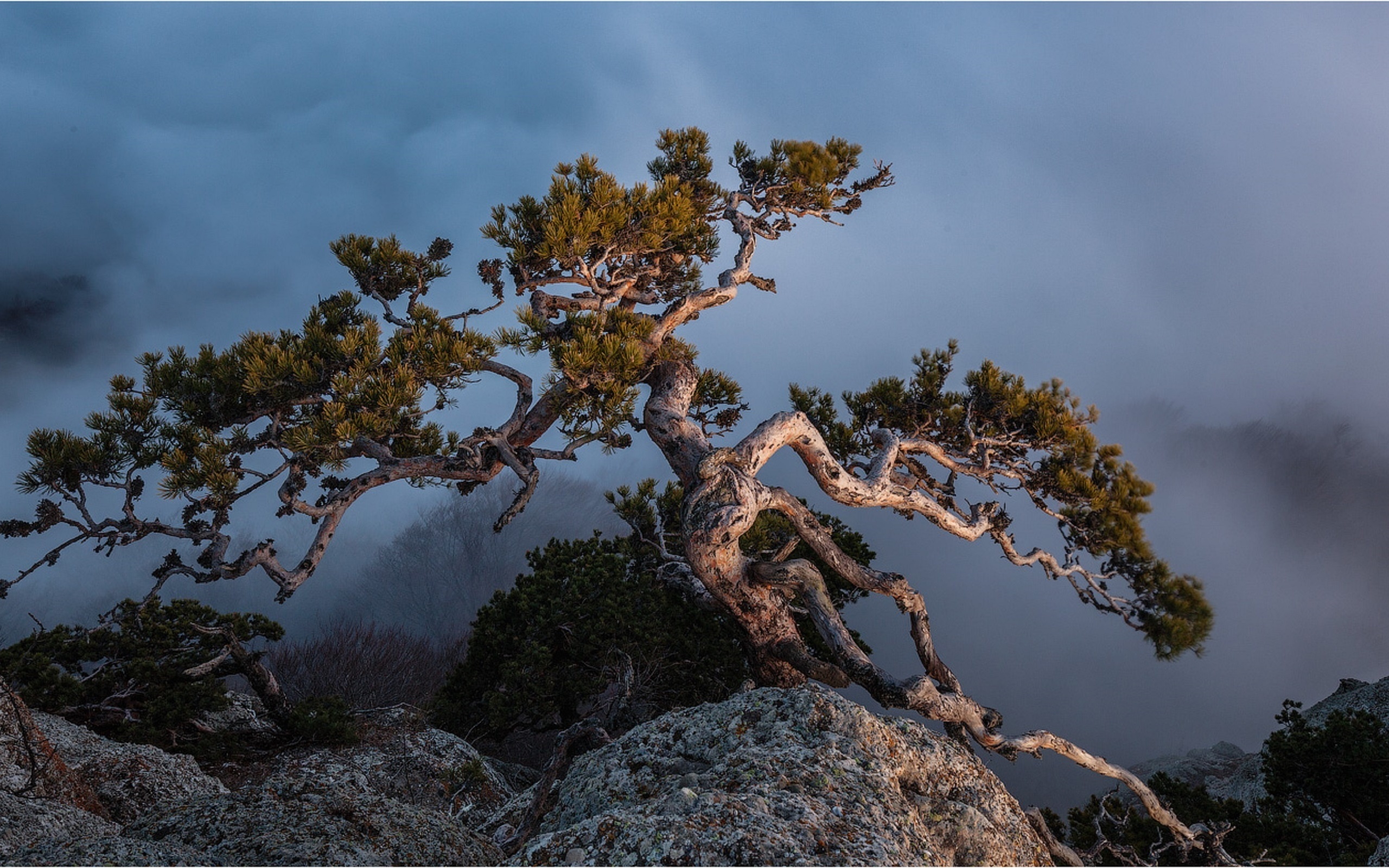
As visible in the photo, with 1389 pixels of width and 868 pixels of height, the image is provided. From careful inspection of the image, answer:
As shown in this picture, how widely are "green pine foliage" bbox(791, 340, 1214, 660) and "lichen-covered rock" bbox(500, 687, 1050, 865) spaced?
361 cm

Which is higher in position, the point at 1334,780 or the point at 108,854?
the point at 1334,780

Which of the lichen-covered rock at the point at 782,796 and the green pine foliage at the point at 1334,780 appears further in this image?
the green pine foliage at the point at 1334,780

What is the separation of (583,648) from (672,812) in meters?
6.02

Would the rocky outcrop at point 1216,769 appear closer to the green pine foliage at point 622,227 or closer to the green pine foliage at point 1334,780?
the green pine foliage at point 1334,780

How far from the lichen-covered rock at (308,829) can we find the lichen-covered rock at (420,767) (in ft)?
7.83

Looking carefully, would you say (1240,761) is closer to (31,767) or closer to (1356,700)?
(1356,700)

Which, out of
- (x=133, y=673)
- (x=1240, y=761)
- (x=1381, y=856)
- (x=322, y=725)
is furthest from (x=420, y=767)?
(x=1240, y=761)

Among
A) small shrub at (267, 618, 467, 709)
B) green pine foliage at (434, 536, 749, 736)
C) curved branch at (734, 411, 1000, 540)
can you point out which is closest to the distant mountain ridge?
curved branch at (734, 411, 1000, 540)

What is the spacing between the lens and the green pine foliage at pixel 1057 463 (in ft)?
20.8

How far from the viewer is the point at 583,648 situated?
27.0 feet

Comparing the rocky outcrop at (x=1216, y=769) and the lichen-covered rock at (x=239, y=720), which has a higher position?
the rocky outcrop at (x=1216, y=769)

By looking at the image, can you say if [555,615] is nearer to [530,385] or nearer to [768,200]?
[530,385]

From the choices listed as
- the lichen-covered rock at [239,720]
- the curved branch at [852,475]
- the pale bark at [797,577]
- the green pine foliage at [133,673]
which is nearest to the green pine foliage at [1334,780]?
the pale bark at [797,577]

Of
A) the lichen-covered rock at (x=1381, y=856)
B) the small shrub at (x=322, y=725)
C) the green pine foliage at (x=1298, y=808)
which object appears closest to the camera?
the lichen-covered rock at (x=1381, y=856)
